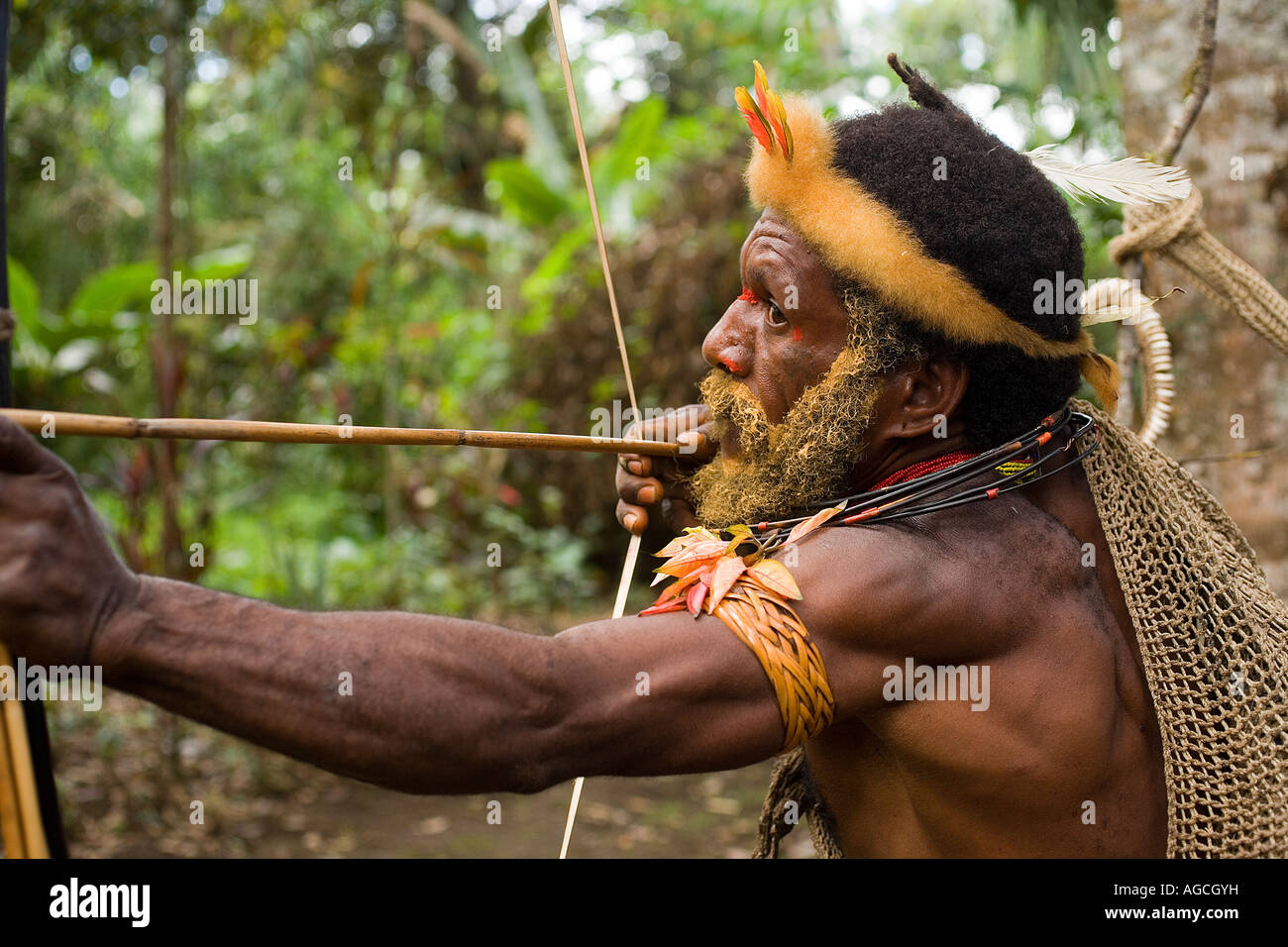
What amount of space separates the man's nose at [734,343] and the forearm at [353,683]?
0.84 meters

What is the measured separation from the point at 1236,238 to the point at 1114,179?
1397 mm

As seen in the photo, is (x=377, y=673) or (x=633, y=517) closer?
(x=377, y=673)

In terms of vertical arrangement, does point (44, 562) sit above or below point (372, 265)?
below

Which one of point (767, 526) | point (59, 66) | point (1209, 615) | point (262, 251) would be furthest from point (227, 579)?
point (1209, 615)

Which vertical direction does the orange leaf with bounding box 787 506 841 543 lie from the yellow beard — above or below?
below

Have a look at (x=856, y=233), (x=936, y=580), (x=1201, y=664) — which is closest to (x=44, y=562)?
(x=936, y=580)

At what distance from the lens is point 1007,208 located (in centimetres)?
183

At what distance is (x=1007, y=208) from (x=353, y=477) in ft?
26.4

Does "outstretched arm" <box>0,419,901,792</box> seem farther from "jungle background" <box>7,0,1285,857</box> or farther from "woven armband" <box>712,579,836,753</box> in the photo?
"jungle background" <box>7,0,1285,857</box>

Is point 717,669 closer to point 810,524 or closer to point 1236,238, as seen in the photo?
point 810,524

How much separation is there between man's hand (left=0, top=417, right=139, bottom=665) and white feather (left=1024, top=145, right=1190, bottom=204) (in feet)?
5.81

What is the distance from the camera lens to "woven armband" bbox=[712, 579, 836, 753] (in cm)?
150

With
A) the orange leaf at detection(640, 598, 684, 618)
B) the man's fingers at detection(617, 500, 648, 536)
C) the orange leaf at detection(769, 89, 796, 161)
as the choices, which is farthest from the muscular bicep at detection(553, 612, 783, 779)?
the orange leaf at detection(769, 89, 796, 161)

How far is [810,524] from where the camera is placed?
1778 millimetres
